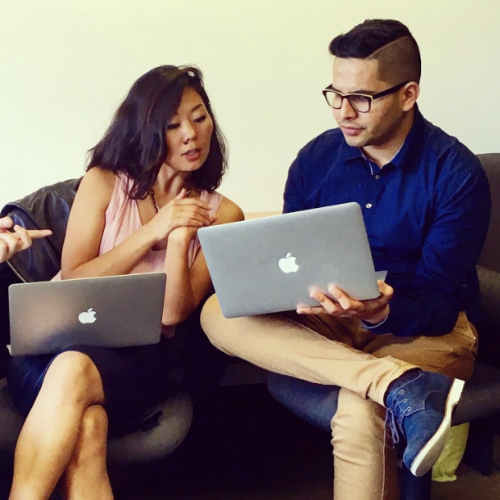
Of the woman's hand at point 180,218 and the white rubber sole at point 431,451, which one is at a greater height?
the woman's hand at point 180,218

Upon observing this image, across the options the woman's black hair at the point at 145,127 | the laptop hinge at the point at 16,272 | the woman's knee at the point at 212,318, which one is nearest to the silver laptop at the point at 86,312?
the woman's knee at the point at 212,318

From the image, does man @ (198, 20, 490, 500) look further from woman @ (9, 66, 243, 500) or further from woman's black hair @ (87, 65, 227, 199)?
woman's black hair @ (87, 65, 227, 199)

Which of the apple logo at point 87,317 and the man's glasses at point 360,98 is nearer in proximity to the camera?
the apple logo at point 87,317

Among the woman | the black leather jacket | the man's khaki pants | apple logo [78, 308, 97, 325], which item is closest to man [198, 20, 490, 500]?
the man's khaki pants

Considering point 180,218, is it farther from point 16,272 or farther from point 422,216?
point 422,216

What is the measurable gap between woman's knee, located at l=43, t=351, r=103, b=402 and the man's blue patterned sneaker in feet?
1.94

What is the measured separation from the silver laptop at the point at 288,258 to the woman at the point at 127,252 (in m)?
0.28

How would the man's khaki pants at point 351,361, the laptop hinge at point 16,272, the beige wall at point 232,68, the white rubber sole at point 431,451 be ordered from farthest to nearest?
1. the beige wall at point 232,68
2. the laptop hinge at point 16,272
3. the man's khaki pants at point 351,361
4. the white rubber sole at point 431,451

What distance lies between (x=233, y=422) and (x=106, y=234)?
87 cm

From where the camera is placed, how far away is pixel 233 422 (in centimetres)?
220

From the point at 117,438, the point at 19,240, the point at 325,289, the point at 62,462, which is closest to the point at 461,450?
the point at 325,289

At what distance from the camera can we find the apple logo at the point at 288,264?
126cm

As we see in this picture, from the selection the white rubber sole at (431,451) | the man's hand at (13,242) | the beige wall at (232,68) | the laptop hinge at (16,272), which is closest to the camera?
the white rubber sole at (431,451)

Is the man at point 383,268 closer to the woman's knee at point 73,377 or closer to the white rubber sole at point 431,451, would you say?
the white rubber sole at point 431,451
